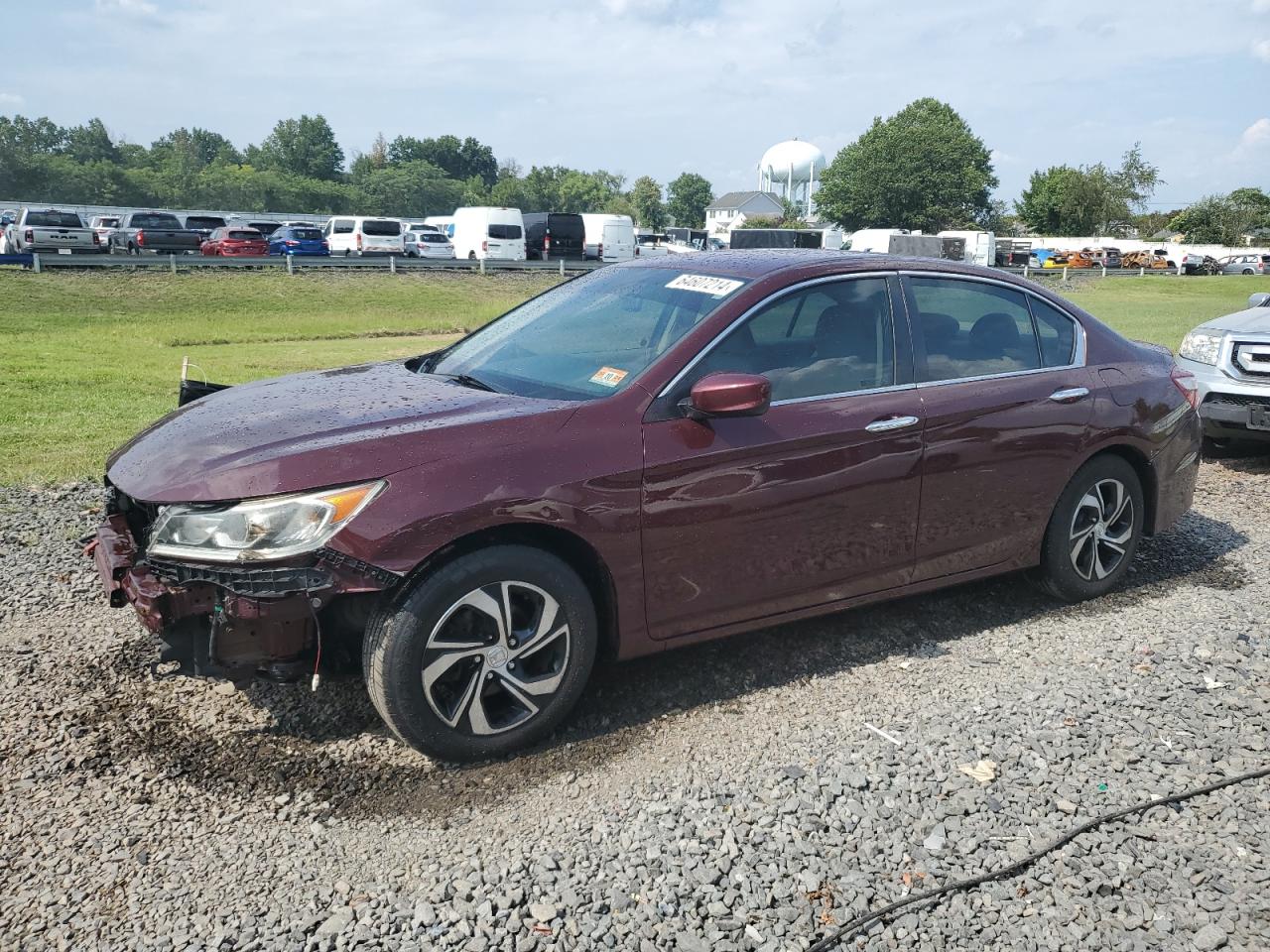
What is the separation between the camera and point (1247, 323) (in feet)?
28.9

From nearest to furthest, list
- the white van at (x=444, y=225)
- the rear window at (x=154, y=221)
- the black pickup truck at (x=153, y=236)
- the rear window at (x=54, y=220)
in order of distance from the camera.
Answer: the rear window at (x=54, y=220), the black pickup truck at (x=153, y=236), the rear window at (x=154, y=221), the white van at (x=444, y=225)

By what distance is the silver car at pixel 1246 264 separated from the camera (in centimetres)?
6588

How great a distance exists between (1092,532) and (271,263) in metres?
30.7

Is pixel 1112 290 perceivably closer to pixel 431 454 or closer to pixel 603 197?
pixel 431 454

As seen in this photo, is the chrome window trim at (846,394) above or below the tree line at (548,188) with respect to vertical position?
below

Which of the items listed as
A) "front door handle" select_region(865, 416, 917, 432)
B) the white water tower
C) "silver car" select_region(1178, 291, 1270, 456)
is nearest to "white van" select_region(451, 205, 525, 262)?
"silver car" select_region(1178, 291, 1270, 456)

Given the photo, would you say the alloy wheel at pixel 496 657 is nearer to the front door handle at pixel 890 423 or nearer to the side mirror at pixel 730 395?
the side mirror at pixel 730 395

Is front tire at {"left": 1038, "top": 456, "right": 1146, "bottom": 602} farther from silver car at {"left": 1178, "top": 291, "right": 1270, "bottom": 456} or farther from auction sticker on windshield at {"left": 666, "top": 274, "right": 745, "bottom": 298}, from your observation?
silver car at {"left": 1178, "top": 291, "right": 1270, "bottom": 456}

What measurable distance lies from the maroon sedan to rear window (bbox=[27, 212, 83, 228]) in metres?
33.1

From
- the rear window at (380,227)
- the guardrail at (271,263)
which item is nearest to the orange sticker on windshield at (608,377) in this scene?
the guardrail at (271,263)

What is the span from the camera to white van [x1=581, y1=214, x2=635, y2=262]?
44969mm

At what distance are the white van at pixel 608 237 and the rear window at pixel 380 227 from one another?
7849 mm

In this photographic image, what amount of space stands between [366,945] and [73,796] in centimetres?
133

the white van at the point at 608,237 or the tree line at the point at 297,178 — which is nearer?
the white van at the point at 608,237
